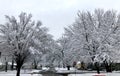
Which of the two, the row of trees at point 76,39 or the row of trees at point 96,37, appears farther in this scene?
the row of trees at point 96,37

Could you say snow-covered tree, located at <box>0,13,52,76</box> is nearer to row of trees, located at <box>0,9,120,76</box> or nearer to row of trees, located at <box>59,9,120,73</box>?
row of trees, located at <box>0,9,120,76</box>

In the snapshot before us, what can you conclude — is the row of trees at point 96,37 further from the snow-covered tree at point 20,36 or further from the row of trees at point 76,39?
the snow-covered tree at point 20,36

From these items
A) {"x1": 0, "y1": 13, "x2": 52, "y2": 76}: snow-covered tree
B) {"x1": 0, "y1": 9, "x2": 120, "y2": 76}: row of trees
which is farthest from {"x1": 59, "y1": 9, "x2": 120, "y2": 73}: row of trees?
{"x1": 0, "y1": 13, "x2": 52, "y2": 76}: snow-covered tree

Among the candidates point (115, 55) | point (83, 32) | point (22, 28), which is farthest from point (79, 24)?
point (22, 28)

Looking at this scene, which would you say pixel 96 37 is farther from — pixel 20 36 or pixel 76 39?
pixel 20 36

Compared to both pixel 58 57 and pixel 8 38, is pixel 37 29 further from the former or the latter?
pixel 58 57

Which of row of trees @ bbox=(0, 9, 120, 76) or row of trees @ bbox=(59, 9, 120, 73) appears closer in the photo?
row of trees @ bbox=(0, 9, 120, 76)

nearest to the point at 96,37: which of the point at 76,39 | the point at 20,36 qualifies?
the point at 76,39

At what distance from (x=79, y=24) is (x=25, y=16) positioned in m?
10.3

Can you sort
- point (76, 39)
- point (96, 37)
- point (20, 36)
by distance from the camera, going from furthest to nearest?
A: point (76, 39) → point (96, 37) → point (20, 36)

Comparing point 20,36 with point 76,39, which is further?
point 76,39

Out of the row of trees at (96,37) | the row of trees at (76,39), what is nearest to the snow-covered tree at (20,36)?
Answer: the row of trees at (76,39)

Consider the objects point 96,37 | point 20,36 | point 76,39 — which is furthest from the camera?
point 76,39

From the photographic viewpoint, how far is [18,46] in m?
35.5
